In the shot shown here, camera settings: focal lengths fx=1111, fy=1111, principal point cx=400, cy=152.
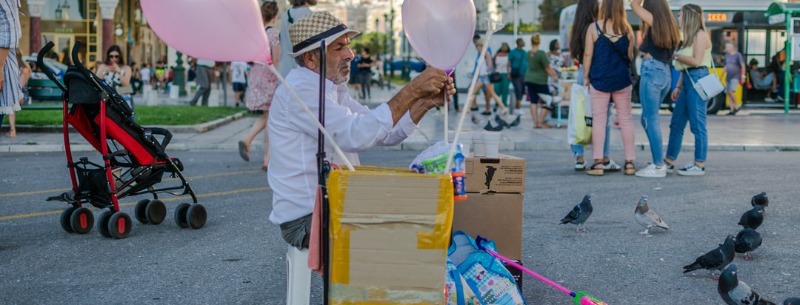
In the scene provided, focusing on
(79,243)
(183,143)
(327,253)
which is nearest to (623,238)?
(79,243)

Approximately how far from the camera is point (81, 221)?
728cm

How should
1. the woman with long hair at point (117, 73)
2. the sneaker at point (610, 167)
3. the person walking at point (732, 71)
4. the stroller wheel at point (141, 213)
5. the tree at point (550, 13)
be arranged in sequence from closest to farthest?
the stroller wheel at point (141, 213), the sneaker at point (610, 167), the woman with long hair at point (117, 73), the person walking at point (732, 71), the tree at point (550, 13)

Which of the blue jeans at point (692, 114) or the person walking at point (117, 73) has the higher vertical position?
the person walking at point (117, 73)

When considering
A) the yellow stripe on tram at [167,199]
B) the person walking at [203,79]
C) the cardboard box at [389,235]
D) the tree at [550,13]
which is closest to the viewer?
the cardboard box at [389,235]

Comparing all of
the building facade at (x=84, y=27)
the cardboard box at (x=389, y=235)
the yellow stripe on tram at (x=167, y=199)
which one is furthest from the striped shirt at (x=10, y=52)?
the building facade at (x=84, y=27)

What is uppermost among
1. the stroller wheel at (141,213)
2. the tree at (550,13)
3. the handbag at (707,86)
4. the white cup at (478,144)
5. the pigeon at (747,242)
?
the tree at (550,13)

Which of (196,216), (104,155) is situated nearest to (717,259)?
(196,216)

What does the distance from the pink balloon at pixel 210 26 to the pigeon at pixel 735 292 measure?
91.1 inches

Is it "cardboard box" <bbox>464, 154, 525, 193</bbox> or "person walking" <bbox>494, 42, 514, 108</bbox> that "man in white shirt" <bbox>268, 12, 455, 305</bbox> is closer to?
"cardboard box" <bbox>464, 154, 525, 193</bbox>

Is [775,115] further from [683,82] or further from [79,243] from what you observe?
[79,243]

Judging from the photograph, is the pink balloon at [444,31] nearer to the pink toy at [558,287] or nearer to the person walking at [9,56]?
the pink toy at [558,287]

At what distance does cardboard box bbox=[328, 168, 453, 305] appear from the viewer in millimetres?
3500

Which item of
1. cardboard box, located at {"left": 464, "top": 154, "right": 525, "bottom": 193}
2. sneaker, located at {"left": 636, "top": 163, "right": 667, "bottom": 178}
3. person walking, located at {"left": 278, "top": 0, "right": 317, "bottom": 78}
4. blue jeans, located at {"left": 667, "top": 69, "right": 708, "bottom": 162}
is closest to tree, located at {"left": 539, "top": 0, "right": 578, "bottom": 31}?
blue jeans, located at {"left": 667, "top": 69, "right": 708, "bottom": 162}

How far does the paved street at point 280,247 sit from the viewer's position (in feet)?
18.5
